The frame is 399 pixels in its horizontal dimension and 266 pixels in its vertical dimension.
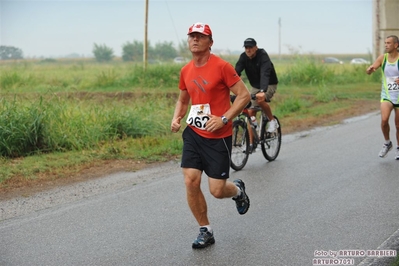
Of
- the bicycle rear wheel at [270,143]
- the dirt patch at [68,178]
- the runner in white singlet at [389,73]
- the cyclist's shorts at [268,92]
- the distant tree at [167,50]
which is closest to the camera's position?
the dirt patch at [68,178]

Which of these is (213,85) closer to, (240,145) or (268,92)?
(240,145)

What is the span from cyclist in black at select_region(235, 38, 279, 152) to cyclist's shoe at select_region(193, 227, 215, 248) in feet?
14.2

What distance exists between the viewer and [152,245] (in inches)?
272

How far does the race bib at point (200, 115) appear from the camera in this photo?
6773 mm

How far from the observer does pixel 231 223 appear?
25.6 ft

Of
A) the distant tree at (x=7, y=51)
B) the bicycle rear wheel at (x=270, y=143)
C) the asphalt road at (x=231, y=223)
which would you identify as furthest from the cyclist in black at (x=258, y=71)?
the distant tree at (x=7, y=51)

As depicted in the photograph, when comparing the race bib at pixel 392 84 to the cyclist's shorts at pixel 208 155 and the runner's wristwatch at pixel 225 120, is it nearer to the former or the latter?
the cyclist's shorts at pixel 208 155

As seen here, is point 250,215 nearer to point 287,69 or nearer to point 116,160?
point 116,160

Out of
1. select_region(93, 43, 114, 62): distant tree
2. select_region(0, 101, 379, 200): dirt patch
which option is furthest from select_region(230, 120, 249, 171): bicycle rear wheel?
select_region(93, 43, 114, 62): distant tree

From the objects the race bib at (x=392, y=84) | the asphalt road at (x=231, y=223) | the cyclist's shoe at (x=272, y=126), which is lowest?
the asphalt road at (x=231, y=223)

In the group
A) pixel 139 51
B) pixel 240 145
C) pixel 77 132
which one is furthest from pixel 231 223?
pixel 139 51

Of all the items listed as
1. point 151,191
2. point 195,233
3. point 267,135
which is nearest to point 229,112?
point 195,233

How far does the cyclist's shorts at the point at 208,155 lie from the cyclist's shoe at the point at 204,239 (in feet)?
1.70

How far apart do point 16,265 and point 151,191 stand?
338 centimetres
